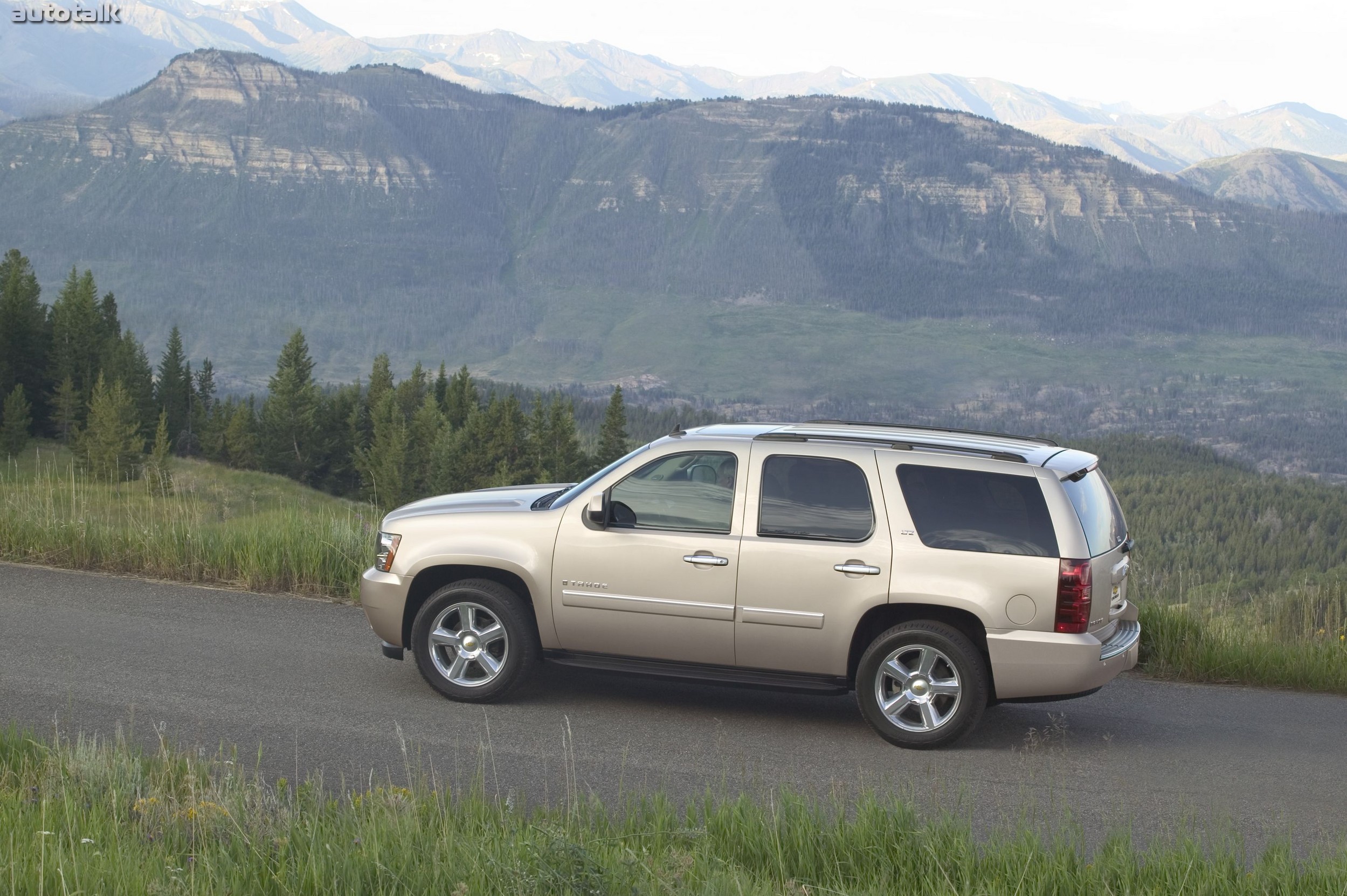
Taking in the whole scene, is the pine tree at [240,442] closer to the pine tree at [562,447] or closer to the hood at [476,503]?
the pine tree at [562,447]

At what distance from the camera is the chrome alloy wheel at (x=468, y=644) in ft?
26.0

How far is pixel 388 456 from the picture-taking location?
90.2 meters

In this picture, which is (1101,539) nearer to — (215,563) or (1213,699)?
(1213,699)

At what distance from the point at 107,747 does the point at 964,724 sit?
4.35 meters

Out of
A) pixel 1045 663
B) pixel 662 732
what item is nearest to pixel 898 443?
pixel 1045 663

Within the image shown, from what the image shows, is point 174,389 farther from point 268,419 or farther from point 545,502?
point 545,502

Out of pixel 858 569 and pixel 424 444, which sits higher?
pixel 858 569

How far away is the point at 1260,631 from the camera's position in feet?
33.8

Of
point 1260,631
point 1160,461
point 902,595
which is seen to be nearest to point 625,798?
point 902,595

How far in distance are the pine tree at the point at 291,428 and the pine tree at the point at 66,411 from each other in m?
15.6

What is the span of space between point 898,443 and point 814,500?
589mm

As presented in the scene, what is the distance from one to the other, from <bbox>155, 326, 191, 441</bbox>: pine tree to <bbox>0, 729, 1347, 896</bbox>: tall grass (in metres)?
95.0

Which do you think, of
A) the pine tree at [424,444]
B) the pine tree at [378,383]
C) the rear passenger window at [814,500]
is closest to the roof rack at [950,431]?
the rear passenger window at [814,500]

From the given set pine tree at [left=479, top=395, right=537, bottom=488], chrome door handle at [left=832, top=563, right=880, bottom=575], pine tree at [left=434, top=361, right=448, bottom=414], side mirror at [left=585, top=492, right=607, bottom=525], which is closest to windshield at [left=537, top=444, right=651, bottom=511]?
side mirror at [left=585, top=492, right=607, bottom=525]
